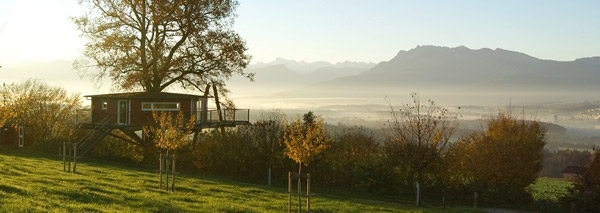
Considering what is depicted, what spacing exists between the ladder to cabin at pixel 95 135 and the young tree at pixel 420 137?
21.5 meters

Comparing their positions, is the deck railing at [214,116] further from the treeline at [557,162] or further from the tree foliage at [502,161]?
the treeline at [557,162]

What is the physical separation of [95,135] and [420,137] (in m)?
24.1

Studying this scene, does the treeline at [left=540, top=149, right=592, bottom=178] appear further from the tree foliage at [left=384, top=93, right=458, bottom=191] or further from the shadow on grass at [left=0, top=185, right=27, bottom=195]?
the shadow on grass at [left=0, top=185, right=27, bottom=195]

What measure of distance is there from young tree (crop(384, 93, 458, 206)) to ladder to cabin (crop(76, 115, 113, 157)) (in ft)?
70.5

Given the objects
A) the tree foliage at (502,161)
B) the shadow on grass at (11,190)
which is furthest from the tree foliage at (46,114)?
the tree foliage at (502,161)

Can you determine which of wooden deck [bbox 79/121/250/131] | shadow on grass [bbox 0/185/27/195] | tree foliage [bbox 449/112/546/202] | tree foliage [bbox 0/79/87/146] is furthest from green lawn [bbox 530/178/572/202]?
tree foliage [bbox 0/79/87/146]

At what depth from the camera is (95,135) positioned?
110 ft

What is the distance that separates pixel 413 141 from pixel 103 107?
2445cm

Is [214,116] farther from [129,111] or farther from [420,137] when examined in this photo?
[420,137]

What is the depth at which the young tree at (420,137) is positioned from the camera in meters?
24.4

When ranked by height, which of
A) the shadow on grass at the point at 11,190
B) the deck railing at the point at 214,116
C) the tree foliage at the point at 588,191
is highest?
the deck railing at the point at 214,116

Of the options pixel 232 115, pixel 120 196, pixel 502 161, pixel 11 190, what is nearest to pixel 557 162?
pixel 502 161

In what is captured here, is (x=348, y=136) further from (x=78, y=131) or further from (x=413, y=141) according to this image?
(x=78, y=131)

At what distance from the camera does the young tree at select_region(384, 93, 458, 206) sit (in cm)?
2444
